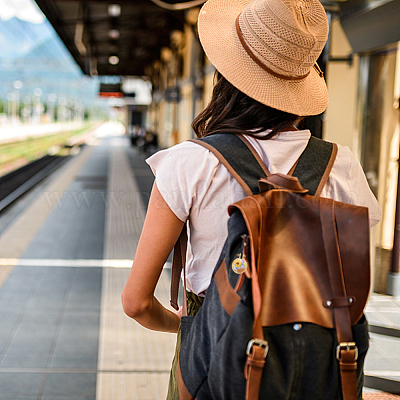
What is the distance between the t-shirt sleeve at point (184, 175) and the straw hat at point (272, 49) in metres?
0.17

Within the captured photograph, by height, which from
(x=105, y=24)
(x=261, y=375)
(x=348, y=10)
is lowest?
(x=261, y=375)

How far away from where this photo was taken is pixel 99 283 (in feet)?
15.0

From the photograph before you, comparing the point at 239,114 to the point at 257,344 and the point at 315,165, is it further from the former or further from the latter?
the point at 257,344

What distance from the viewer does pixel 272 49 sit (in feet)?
3.22

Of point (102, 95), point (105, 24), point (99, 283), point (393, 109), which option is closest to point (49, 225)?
point (99, 283)

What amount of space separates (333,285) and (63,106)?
69036 mm

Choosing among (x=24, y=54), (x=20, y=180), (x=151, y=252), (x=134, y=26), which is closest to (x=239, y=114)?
(x=151, y=252)

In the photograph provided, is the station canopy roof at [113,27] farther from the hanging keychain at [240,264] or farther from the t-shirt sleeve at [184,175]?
the hanging keychain at [240,264]

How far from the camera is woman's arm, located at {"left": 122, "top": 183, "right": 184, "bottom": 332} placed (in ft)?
3.20

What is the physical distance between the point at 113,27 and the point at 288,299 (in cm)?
2081

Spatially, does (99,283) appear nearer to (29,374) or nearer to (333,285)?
(29,374)

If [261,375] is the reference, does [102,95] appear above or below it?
above

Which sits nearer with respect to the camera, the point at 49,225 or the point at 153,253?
the point at 153,253

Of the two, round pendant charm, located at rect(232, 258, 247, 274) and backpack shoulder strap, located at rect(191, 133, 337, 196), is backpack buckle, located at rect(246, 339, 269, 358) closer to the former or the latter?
round pendant charm, located at rect(232, 258, 247, 274)
